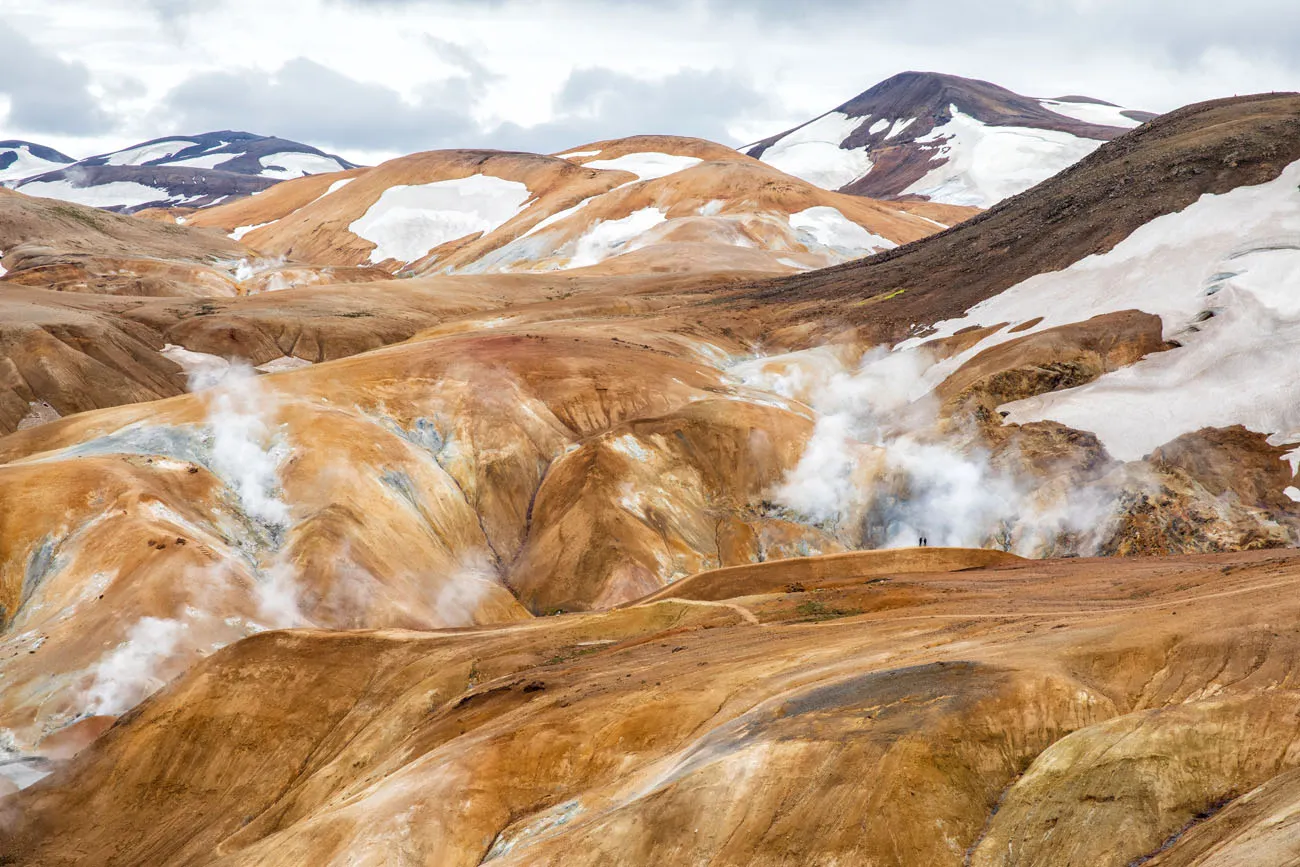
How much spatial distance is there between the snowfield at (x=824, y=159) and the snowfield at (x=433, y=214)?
70880 mm

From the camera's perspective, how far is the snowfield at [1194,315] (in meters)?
39.2

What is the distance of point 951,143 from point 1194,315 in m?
132

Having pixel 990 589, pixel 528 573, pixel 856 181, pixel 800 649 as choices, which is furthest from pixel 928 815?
pixel 856 181

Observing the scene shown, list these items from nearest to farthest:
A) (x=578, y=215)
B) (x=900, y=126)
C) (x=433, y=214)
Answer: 1. (x=578, y=215)
2. (x=433, y=214)
3. (x=900, y=126)

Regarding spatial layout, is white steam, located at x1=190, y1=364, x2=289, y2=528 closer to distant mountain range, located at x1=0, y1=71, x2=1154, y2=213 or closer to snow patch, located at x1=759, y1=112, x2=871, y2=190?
distant mountain range, located at x1=0, y1=71, x2=1154, y2=213

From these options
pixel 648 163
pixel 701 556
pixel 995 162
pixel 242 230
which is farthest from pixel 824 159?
pixel 701 556

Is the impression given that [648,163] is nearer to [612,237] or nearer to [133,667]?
[612,237]

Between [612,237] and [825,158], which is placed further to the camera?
[825,158]

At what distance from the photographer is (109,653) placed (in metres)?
28.7

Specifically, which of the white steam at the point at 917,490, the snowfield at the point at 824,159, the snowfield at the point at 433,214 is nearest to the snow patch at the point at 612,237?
the snowfield at the point at 433,214

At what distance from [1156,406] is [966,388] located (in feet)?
26.2

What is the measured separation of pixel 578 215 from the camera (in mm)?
107938

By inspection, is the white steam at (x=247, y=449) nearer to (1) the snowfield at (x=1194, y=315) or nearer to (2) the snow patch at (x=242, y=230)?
(1) the snowfield at (x=1194, y=315)

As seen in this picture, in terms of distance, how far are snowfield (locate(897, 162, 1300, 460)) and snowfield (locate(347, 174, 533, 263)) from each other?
7481cm
